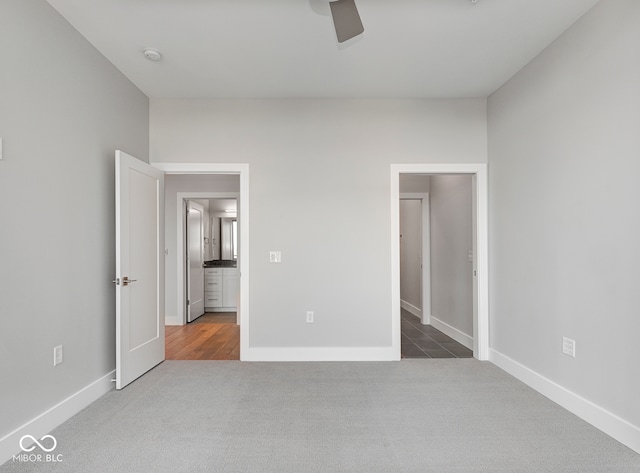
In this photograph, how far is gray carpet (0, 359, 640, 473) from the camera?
1.86 metres

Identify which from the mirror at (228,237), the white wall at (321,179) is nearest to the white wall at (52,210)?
the white wall at (321,179)

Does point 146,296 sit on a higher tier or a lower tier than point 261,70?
lower

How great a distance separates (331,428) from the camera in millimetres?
2209

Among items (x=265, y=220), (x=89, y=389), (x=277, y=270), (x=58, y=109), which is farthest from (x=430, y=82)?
(x=89, y=389)

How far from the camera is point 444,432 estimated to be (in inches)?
85.1

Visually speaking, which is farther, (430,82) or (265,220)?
(265,220)

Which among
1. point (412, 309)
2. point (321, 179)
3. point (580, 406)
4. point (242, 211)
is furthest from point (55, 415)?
point (412, 309)

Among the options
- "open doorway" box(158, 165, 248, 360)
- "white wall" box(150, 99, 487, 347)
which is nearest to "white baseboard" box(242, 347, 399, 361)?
"white wall" box(150, 99, 487, 347)

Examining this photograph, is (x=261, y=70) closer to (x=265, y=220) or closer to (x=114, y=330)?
(x=265, y=220)

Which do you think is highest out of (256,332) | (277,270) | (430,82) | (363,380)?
(430,82)

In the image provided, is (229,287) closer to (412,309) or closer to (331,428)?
(412,309)

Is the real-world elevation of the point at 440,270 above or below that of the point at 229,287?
above

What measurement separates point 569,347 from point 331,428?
1746mm

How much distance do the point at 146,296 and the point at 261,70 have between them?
2.22 meters
